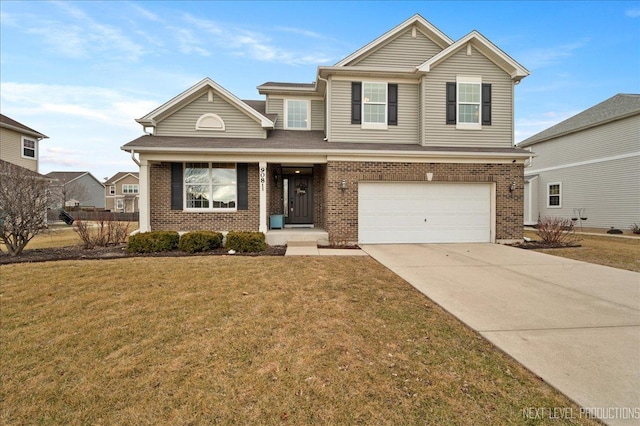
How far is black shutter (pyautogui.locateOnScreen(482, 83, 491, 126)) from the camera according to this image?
11.4m

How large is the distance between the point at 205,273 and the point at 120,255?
381cm

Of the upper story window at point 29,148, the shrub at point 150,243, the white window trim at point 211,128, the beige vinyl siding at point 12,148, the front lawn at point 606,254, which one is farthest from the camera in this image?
the upper story window at point 29,148

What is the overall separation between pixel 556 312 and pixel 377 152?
7012 mm

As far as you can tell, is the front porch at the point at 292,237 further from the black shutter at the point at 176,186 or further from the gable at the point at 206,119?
the gable at the point at 206,119

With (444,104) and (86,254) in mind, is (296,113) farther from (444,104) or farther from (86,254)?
(86,254)

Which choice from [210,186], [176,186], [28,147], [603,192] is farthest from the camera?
[28,147]

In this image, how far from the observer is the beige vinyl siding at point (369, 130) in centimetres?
1122

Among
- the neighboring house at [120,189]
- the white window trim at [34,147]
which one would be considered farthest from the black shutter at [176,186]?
the neighboring house at [120,189]

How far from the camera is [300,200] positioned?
13086 mm

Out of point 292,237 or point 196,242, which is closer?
point 196,242

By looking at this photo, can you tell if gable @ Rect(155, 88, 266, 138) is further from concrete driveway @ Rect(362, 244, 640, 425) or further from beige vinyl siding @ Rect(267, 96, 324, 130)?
concrete driveway @ Rect(362, 244, 640, 425)

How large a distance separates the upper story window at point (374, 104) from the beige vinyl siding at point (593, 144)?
10.9 meters

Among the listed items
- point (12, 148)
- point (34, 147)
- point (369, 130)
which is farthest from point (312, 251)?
point (34, 147)

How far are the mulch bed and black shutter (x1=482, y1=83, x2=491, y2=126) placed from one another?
9.27 metres
